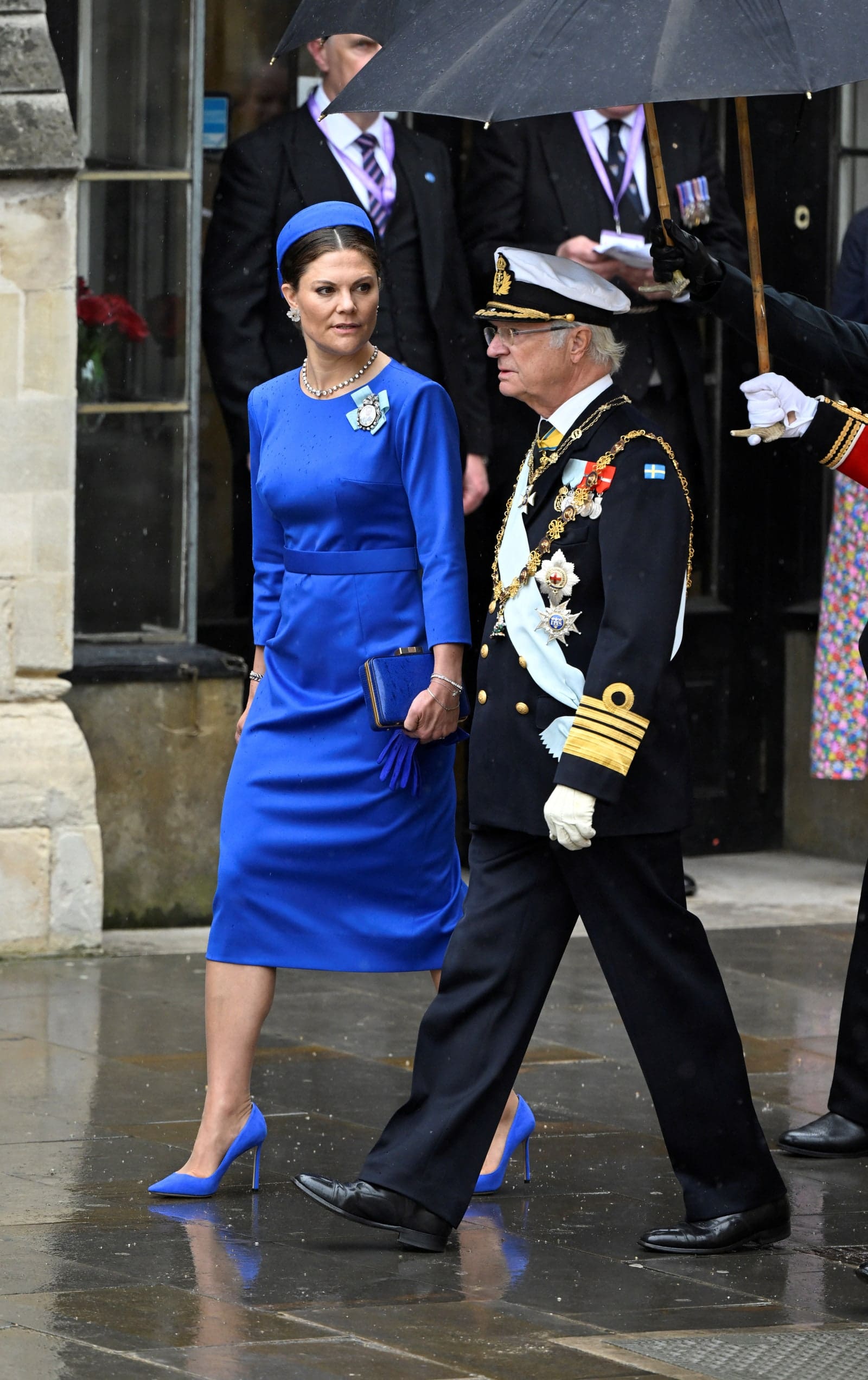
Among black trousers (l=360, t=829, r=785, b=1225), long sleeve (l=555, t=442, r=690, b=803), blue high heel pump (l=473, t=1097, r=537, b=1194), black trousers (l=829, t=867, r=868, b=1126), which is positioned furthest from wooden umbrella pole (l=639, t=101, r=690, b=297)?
blue high heel pump (l=473, t=1097, r=537, b=1194)

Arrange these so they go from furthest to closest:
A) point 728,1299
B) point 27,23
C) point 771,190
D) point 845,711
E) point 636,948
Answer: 1. point 771,190
2. point 845,711
3. point 27,23
4. point 636,948
5. point 728,1299

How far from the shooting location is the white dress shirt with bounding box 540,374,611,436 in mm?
4898

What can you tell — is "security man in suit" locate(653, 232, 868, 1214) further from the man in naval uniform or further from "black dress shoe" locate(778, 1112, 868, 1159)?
the man in naval uniform

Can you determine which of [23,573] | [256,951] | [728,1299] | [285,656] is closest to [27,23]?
[23,573]

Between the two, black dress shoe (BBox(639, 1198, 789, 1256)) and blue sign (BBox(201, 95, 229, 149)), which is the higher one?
blue sign (BBox(201, 95, 229, 149))

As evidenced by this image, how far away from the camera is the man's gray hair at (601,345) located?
4.92 metres

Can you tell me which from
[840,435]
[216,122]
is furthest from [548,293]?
[216,122]

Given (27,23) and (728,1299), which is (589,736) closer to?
(728,1299)

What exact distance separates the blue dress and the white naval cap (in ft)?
1.11

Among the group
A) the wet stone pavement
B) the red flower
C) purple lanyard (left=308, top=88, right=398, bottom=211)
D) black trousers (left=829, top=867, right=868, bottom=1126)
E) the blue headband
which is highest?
purple lanyard (left=308, top=88, right=398, bottom=211)

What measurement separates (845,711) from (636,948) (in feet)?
13.6

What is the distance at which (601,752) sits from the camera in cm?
462

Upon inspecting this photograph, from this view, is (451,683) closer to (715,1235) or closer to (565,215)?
(715,1235)

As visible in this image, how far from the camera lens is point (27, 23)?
7457 mm
